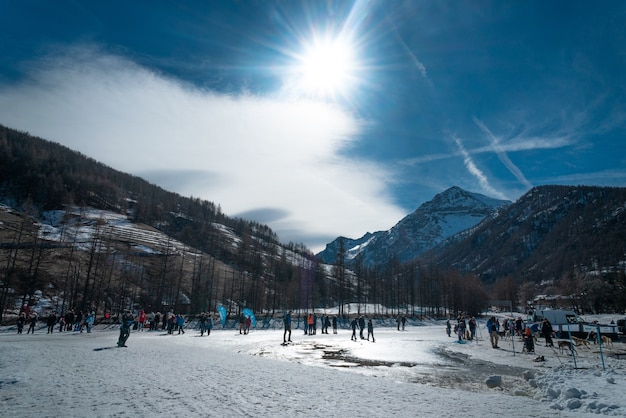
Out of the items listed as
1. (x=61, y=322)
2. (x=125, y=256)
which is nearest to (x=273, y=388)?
(x=61, y=322)

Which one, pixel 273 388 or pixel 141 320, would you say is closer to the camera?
pixel 273 388

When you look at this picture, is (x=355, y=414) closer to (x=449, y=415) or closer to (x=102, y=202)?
(x=449, y=415)

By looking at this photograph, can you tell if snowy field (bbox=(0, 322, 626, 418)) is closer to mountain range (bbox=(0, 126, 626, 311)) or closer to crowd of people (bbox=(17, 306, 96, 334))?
crowd of people (bbox=(17, 306, 96, 334))

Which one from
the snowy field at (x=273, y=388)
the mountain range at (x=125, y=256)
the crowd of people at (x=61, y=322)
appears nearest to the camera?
the snowy field at (x=273, y=388)

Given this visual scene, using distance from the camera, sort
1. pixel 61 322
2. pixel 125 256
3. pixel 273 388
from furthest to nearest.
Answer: pixel 125 256
pixel 61 322
pixel 273 388

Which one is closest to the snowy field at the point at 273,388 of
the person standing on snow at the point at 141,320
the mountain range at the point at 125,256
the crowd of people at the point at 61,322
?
the crowd of people at the point at 61,322

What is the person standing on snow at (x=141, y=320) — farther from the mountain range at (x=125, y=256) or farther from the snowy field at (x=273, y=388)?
the snowy field at (x=273, y=388)

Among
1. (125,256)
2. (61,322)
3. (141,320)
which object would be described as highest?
(125,256)

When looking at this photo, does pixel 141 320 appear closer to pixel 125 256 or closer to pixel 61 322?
pixel 61 322

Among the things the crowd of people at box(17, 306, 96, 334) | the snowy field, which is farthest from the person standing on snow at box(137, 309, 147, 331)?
the snowy field

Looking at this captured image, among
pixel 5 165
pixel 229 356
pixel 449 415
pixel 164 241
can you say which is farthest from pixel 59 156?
pixel 449 415

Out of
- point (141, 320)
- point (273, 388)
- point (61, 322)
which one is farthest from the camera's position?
point (141, 320)

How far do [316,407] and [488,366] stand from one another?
42.0ft

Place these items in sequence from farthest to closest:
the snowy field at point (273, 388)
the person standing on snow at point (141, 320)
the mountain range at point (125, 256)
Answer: the mountain range at point (125, 256)
the person standing on snow at point (141, 320)
the snowy field at point (273, 388)
